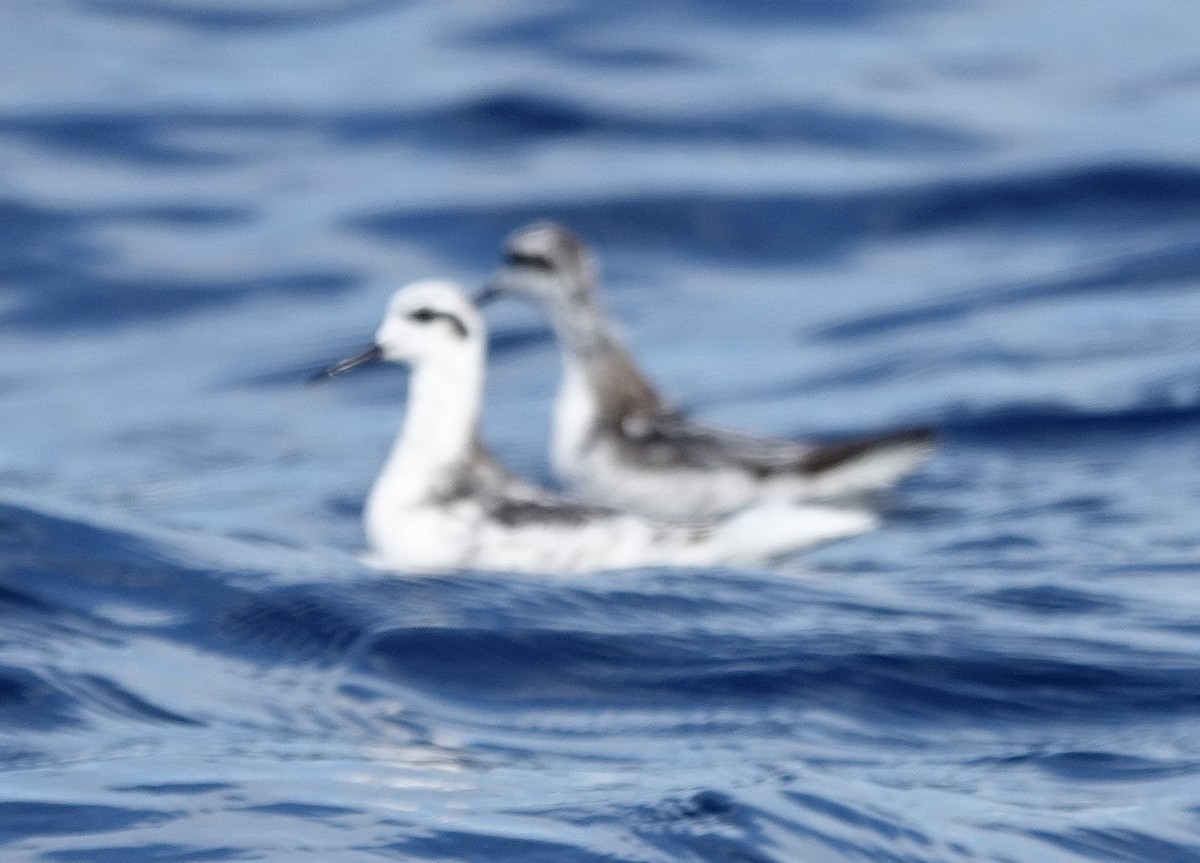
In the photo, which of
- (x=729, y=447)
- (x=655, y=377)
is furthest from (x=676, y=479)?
(x=655, y=377)

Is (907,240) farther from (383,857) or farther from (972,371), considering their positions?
(383,857)

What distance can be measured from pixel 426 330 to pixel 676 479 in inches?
54.0

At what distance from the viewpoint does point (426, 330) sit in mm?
9711

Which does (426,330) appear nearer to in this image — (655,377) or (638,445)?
(638,445)

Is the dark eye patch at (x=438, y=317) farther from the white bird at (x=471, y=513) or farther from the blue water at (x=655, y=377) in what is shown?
the blue water at (x=655, y=377)

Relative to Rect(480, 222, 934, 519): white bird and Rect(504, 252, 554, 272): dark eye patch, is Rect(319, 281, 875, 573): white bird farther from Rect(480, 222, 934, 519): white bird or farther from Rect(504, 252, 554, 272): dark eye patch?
Rect(504, 252, 554, 272): dark eye patch

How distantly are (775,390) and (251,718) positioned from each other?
250 inches

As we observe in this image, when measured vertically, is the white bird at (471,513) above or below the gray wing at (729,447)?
below

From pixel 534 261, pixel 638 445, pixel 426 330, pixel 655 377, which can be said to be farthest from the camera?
pixel 655 377

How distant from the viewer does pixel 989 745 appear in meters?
6.65

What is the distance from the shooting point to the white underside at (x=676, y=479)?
10.0 m

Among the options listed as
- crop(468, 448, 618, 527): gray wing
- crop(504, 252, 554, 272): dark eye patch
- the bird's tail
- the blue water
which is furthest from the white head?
crop(504, 252, 554, 272): dark eye patch

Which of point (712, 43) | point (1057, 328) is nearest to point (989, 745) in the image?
point (1057, 328)

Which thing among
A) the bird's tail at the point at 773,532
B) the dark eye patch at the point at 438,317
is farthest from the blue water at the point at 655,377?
the dark eye patch at the point at 438,317
